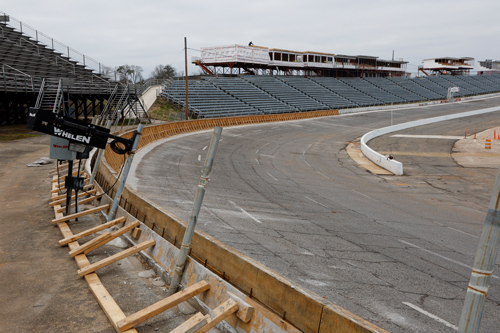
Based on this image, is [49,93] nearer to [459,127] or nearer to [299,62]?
[459,127]

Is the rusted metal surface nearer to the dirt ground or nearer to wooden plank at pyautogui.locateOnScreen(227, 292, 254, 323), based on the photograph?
the dirt ground

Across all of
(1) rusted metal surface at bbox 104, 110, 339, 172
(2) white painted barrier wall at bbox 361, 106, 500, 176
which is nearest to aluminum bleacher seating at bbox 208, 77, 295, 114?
(1) rusted metal surface at bbox 104, 110, 339, 172

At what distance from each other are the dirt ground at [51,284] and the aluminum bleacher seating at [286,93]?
2098 inches

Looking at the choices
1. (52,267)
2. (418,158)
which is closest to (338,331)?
(52,267)

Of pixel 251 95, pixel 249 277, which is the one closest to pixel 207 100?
pixel 251 95

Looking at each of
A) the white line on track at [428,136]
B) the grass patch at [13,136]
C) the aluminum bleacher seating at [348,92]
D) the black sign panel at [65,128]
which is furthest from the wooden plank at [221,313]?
the aluminum bleacher seating at [348,92]

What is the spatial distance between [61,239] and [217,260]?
473 centimetres

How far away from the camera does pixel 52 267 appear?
305 inches

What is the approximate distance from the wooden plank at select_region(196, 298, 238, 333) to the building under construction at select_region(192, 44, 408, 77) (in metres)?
68.9

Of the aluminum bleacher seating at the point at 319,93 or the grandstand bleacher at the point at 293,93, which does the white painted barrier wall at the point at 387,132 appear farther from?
the aluminum bleacher seating at the point at 319,93

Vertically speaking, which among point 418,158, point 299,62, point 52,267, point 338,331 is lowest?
point 418,158

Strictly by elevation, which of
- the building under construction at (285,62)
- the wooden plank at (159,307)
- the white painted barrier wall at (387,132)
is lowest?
the white painted barrier wall at (387,132)

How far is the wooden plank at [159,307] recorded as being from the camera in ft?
17.8

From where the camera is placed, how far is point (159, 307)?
568 cm
